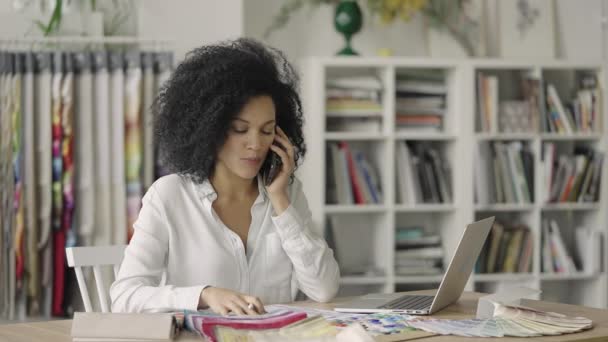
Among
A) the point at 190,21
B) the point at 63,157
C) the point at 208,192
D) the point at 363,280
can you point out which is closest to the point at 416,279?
the point at 363,280

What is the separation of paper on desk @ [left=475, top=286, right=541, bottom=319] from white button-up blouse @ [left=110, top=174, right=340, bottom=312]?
46 cm

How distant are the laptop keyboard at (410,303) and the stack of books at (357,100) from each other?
2.09 m

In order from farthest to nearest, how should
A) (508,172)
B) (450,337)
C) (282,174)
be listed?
1. (508,172)
2. (282,174)
3. (450,337)

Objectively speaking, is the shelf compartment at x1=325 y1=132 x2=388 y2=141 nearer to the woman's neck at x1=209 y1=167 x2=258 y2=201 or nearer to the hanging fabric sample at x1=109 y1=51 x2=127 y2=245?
the hanging fabric sample at x1=109 y1=51 x2=127 y2=245

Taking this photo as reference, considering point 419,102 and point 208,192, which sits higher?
point 419,102

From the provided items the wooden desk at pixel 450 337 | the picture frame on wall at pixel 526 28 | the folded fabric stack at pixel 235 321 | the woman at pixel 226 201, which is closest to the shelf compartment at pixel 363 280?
the picture frame on wall at pixel 526 28

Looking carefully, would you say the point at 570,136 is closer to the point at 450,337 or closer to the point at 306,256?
the point at 306,256

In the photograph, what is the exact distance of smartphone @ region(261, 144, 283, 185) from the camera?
2.53 m

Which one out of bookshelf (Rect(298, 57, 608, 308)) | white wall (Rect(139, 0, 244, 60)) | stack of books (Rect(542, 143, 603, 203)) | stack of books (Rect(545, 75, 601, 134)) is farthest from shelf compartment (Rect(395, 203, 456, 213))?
white wall (Rect(139, 0, 244, 60))

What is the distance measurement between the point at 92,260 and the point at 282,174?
1.92ft

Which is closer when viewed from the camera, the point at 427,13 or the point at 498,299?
the point at 498,299

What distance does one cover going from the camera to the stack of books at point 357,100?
438 centimetres

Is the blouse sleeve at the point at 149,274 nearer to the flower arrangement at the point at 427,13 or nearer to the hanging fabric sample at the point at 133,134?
the hanging fabric sample at the point at 133,134

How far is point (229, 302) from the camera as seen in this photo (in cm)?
203
